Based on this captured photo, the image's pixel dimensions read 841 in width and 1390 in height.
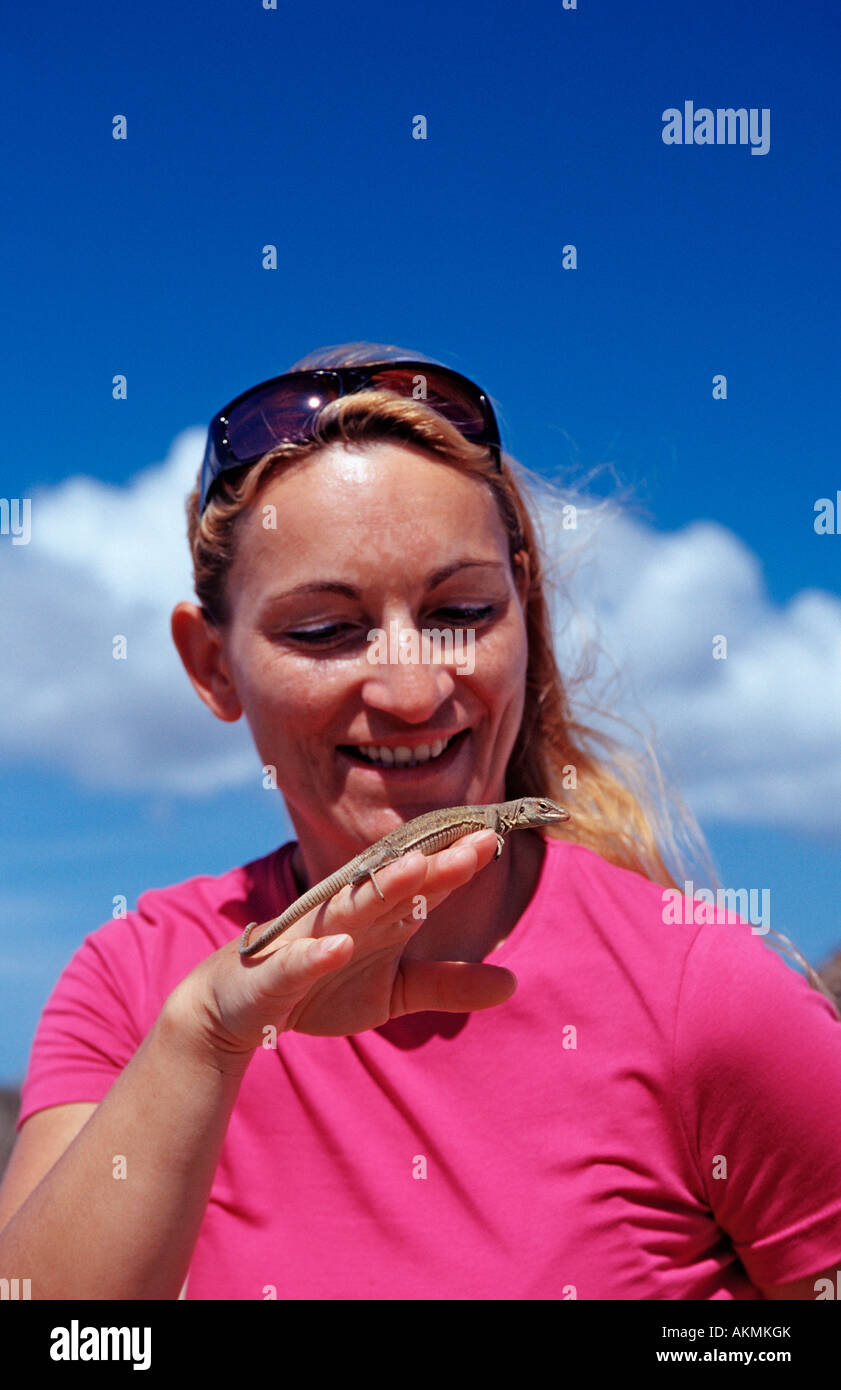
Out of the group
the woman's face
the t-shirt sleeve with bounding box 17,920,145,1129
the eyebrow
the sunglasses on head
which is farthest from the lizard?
the sunglasses on head

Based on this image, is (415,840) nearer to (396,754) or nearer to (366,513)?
(396,754)

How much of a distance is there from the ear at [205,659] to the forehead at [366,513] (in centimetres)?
52

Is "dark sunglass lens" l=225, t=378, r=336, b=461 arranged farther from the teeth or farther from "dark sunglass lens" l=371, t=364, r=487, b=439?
the teeth

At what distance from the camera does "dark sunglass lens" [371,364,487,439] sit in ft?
14.6

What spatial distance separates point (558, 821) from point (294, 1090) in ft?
4.42

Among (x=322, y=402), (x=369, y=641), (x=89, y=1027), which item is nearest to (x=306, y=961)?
(x=369, y=641)

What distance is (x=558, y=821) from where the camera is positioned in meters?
4.34

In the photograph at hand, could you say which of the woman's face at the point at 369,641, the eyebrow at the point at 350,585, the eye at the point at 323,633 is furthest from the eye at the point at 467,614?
the eye at the point at 323,633

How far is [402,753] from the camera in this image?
403cm

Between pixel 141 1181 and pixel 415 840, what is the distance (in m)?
1.28
